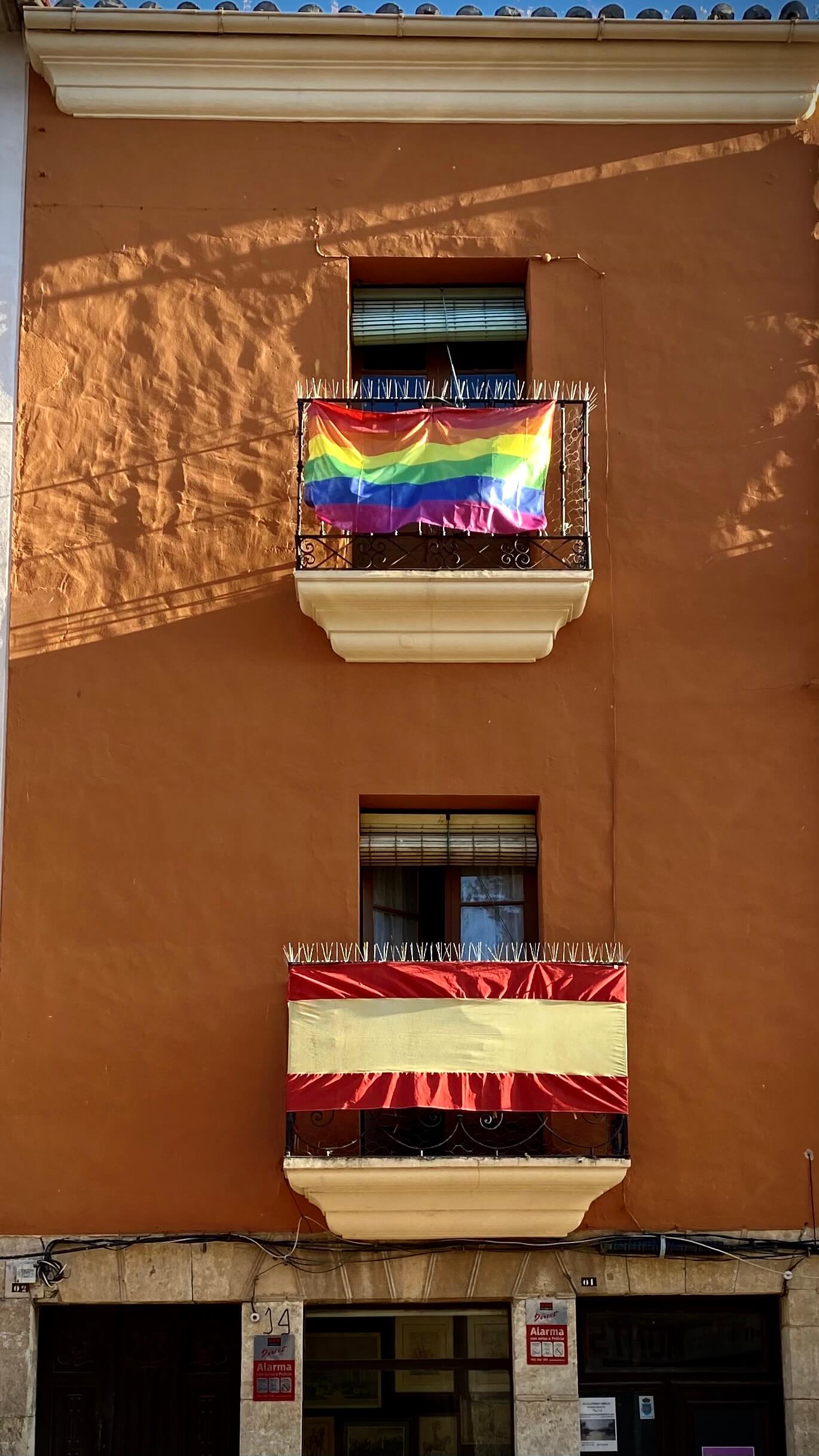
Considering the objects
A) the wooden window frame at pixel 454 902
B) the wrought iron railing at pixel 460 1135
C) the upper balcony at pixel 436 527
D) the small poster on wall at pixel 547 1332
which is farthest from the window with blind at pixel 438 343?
the small poster on wall at pixel 547 1332

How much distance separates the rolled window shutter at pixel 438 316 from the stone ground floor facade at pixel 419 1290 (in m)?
6.13

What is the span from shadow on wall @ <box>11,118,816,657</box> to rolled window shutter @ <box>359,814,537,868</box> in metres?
1.84

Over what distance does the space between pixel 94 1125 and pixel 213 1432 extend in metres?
2.02

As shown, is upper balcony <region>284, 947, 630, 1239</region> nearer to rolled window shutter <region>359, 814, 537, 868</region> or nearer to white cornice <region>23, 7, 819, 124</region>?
rolled window shutter <region>359, 814, 537, 868</region>

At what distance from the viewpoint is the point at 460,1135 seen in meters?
11.2

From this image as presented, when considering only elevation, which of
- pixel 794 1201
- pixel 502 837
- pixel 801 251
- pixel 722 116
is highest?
pixel 722 116

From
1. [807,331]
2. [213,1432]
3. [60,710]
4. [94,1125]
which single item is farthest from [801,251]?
[213,1432]

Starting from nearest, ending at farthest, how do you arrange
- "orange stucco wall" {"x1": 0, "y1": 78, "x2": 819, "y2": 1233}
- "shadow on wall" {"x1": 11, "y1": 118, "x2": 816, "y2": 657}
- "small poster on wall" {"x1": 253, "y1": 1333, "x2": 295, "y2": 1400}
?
1. "small poster on wall" {"x1": 253, "y1": 1333, "x2": 295, "y2": 1400}
2. "orange stucco wall" {"x1": 0, "y1": 78, "x2": 819, "y2": 1233}
3. "shadow on wall" {"x1": 11, "y1": 118, "x2": 816, "y2": 657}

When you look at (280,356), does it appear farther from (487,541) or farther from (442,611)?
(442,611)

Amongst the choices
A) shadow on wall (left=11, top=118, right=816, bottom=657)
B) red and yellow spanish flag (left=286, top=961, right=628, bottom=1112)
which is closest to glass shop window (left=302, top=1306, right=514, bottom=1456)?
red and yellow spanish flag (left=286, top=961, right=628, bottom=1112)

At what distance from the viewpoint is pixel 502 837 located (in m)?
11.8

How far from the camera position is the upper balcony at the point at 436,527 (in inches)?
447

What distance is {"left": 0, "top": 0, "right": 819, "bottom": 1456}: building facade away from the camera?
11.0m

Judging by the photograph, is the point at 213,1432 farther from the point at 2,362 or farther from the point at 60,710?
the point at 2,362
